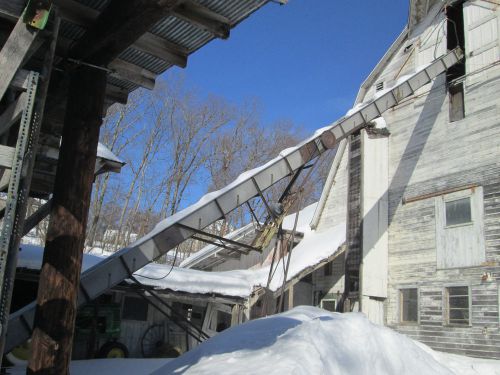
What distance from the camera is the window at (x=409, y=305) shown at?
52.3ft

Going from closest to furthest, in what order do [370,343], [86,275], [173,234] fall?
[370,343]
[86,275]
[173,234]

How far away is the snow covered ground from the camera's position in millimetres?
5492

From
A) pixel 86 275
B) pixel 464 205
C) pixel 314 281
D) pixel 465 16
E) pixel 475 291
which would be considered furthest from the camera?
pixel 314 281

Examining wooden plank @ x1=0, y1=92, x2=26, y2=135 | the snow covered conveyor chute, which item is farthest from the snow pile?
wooden plank @ x1=0, y1=92, x2=26, y2=135

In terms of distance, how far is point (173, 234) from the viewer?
10320 mm

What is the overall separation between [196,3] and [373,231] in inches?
530

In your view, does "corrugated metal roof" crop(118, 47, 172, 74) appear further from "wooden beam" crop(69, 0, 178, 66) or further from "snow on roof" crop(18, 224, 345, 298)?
"snow on roof" crop(18, 224, 345, 298)

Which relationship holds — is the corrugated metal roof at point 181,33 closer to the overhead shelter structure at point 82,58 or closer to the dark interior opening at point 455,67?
the overhead shelter structure at point 82,58

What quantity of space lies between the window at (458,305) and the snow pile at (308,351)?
7.83 m

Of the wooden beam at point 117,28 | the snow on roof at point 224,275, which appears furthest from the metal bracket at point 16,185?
the snow on roof at point 224,275

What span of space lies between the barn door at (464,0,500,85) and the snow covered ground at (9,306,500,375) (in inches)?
441

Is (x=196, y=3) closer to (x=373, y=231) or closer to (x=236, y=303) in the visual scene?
(x=373, y=231)

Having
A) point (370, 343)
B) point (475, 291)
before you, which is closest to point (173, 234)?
point (370, 343)

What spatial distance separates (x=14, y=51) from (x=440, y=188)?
14391 millimetres
